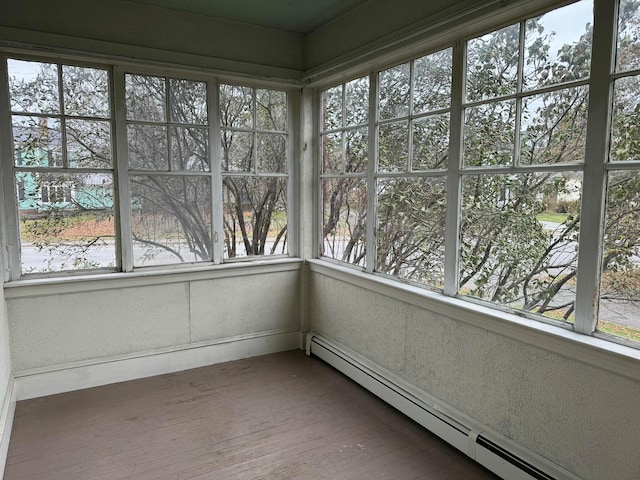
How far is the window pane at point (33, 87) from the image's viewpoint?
2.82 metres

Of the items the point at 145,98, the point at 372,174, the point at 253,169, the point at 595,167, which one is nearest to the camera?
the point at 595,167

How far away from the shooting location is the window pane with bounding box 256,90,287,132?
3639mm

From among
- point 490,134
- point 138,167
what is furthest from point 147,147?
point 490,134

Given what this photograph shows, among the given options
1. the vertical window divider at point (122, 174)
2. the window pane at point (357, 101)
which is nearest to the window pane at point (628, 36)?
the window pane at point (357, 101)

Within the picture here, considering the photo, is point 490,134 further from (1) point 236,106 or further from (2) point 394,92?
(1) point 236,106

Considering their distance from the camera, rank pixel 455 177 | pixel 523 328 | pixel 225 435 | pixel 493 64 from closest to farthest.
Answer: pixel 523 328
pixel 493 64
pixel 455 177
pixel 225 435

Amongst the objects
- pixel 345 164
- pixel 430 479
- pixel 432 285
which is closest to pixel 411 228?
pixel 432 285

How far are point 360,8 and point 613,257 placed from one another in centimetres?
222

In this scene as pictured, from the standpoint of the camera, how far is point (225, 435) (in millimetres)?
2570

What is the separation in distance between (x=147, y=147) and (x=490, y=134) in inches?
91.3

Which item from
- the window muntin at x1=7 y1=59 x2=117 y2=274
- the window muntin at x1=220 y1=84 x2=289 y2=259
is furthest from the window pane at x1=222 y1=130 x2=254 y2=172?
the window muntin at x1=7 y1=59 x2=117 y2=274

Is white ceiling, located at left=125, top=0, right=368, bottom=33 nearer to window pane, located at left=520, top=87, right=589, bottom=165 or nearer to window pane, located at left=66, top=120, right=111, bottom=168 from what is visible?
window pane, located at left=66, top=120, right=111, bottom=168

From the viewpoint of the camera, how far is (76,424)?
2.67 m

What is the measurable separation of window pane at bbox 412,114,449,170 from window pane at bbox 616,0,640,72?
898 millimetres
